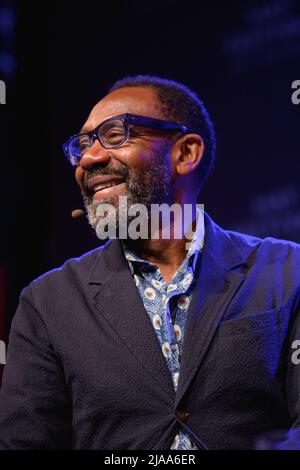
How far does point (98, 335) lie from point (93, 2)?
2.19 metres

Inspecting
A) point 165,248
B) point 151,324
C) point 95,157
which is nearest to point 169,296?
point 151,324

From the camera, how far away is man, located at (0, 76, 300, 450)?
194cm

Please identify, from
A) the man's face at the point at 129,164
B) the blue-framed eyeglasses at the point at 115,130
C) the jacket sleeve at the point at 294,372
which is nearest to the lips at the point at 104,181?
the man's face at the point at 129,164

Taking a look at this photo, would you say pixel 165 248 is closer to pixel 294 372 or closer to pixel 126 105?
pixel 126 105

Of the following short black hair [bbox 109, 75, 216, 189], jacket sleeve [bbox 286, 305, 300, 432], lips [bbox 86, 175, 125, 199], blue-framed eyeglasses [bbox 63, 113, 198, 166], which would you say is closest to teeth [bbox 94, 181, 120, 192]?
lips [bbox 86, 175, 125, 199]

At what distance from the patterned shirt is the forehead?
1.49 ft

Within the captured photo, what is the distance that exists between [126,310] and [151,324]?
10 centimetres

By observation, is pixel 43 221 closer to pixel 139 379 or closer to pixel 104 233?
pixel 104 233

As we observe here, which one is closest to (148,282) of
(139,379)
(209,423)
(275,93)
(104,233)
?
(104,233)

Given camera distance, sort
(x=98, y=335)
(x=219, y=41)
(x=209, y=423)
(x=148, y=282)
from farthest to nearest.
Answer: (x=219, y=41), (x=148, y=282), (x=98, y=335), (x=209, y=423)

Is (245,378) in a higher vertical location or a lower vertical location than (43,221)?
lower

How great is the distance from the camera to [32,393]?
6.80ft

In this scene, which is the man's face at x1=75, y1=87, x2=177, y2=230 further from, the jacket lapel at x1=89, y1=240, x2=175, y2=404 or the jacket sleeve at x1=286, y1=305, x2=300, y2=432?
the jacket sleeve at x1=286, y1=305, x2=300, y2=432
